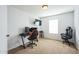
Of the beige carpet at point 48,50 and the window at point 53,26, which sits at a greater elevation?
the window at point 53,26

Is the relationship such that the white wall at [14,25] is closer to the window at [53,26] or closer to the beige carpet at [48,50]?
the beige carpet at [48,50]

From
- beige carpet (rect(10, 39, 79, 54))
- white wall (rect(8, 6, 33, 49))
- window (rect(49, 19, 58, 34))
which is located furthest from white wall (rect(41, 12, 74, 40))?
white wall (rect(8, 6, 33, 49))

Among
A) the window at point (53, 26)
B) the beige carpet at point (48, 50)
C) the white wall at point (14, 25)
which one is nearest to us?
the beige carpet at point (48, 50)

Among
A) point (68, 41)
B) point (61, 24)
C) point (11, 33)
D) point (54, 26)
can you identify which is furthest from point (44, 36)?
point (11, 33)

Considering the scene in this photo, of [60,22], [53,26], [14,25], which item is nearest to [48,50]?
[14,25]

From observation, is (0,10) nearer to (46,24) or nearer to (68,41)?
(68,41)

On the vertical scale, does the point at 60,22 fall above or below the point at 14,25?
above

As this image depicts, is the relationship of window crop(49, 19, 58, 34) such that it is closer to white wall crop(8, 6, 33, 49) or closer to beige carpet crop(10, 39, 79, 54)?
beige carpet crop(10, 39, 79, 54)

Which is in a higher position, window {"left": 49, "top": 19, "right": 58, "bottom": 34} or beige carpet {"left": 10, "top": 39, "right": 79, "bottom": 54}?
window {"left": 49, "top": 19, "right": 58, "bottom": 34}

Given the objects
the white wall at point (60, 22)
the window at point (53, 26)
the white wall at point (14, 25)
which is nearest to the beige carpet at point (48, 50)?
the white wall at point (14, 25)

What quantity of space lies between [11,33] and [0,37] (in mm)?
1654

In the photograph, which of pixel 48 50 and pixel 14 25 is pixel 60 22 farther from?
pixel 14 25

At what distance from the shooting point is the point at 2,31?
1.78 metres

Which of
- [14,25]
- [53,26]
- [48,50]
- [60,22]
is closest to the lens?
[48,50]
